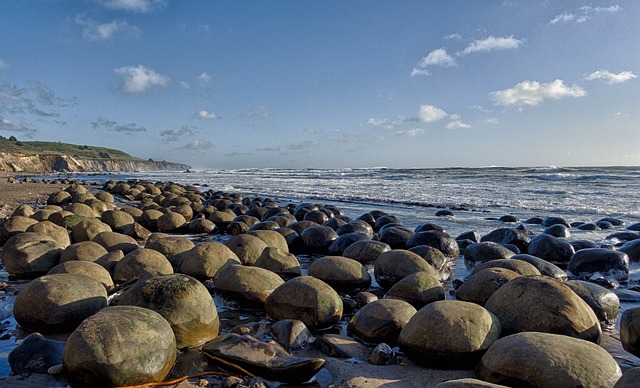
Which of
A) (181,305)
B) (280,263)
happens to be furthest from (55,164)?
(181,305)

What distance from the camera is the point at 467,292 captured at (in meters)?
4.59

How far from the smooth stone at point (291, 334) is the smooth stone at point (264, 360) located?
28 cm

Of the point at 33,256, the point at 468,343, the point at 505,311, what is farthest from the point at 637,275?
the point at 33,256

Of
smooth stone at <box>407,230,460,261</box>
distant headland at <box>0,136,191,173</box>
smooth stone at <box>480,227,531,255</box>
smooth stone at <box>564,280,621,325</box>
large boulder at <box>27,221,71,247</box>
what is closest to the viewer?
smooth stone at <box>564,280,621,325</box>

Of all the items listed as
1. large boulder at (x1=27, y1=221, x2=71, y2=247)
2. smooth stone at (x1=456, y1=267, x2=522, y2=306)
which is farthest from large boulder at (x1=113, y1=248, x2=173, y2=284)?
smooth stone at (x1=456, y1=267, x2=522, y2=306)

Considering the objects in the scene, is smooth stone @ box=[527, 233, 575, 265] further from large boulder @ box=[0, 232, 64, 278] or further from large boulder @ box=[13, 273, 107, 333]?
large boulder @ box=[0, 232, 64, 278]

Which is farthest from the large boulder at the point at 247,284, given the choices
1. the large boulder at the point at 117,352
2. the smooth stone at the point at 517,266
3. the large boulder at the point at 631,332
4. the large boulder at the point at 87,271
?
the large boulder at the point at 631,332

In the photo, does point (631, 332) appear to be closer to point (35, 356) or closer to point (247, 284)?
point (247, 284)

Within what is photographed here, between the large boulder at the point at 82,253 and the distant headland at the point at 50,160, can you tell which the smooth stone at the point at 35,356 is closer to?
the large boulder at the point at 82,253

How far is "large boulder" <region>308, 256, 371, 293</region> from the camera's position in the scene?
5176mm

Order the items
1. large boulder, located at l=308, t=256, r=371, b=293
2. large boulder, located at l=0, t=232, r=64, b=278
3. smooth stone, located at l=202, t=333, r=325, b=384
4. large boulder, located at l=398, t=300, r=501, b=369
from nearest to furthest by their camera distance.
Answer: smooth stone, located at l=202, t=333, r=325, b=384 → large boulder, located at l=398, t=300, r=501, b=369 → large boulder, located at l=308, t=256, r=371, b=293 → large boulder, located at l=0, t=232, r=64, b=278

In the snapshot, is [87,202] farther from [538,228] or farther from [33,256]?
[538,228]

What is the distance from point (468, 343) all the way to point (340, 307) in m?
1.41

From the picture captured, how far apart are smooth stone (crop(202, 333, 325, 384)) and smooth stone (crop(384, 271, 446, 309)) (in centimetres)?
181
